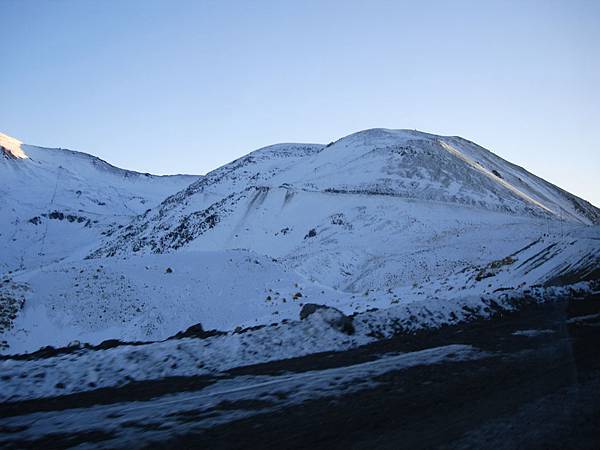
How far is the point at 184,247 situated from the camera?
43.8 metres

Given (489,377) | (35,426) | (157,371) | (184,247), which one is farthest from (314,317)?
(184,247)

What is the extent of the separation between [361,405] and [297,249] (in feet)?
103

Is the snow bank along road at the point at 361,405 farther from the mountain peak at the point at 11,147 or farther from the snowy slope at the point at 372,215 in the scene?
the mountain peak at the point at 11,147

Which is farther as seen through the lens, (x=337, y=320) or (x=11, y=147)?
(x=11, y=147)

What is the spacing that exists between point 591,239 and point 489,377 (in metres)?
16.2

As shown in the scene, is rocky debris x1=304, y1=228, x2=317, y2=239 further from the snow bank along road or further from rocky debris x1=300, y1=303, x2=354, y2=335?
the snow bank along road

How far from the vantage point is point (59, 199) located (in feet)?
298

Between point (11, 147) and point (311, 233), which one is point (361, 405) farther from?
point (11, 147)

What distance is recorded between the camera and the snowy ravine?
16.1m

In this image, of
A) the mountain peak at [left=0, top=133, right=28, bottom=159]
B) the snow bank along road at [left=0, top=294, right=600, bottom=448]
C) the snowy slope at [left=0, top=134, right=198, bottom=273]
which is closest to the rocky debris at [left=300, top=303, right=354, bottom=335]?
the snow bank along road at [left=0, top=294, right=600, bottom=448]

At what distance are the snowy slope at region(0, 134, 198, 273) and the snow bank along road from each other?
2278 inches

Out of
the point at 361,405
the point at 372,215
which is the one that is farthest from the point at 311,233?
the point at 361,405

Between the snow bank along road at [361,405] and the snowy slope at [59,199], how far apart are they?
57.9 meters

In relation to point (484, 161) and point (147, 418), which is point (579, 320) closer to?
point (147, 418)
